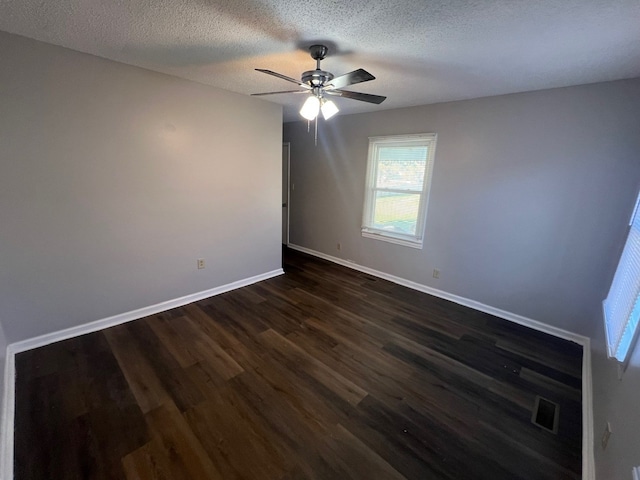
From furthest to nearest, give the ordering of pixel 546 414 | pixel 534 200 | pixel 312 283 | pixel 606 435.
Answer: pixel 312 283
pixel 534 200
pixel 546 414
pixel 606 435

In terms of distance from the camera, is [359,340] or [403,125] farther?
[403,125]

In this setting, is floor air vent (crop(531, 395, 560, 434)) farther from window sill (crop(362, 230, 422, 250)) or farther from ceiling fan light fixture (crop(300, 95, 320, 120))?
ceiling fan light fixture (crop(300, 95, 320, 120))

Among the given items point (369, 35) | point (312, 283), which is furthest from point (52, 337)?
point (369, 35)

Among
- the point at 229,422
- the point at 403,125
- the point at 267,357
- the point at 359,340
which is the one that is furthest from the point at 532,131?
the point at 229,422

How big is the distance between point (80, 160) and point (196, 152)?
3.18 ft

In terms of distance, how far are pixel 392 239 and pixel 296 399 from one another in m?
2.62

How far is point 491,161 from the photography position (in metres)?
2.90

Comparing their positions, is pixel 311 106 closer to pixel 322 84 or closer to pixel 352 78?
pixel 322 84

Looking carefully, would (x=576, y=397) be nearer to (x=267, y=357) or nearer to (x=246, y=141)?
(x=267, y=357)

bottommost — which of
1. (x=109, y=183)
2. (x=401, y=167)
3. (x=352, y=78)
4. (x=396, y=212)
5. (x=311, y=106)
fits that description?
(x=396, y=212)

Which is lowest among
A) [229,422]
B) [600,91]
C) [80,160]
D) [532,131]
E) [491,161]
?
[229,422]

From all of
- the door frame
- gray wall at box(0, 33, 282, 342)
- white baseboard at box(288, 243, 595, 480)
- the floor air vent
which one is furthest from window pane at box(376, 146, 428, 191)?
the floor air vent

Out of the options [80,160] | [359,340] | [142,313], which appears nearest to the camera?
[80,160]

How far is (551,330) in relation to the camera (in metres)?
2.74
